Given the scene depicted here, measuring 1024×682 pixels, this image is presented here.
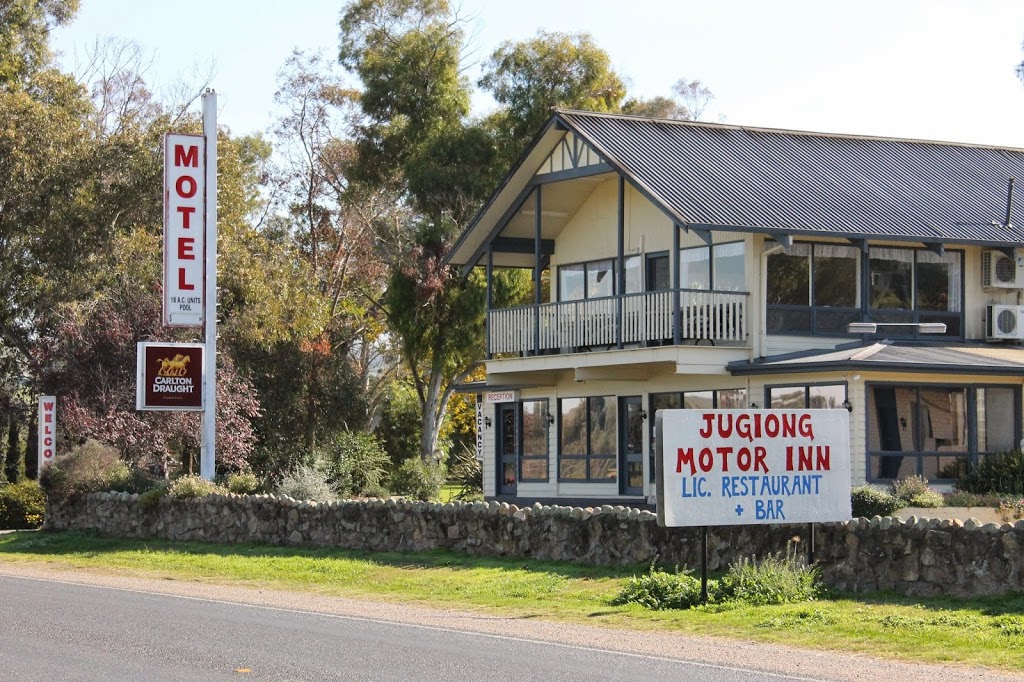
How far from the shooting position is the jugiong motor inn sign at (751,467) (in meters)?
16.2

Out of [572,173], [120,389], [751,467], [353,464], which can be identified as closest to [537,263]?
[572,173]

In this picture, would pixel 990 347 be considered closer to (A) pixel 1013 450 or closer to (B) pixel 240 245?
(A) pixel 1013 450

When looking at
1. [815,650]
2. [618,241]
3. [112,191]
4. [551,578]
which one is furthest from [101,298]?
[815,650]

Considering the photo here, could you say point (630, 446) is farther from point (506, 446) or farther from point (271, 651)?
point (271, 651)

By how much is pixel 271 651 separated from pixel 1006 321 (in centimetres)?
2044

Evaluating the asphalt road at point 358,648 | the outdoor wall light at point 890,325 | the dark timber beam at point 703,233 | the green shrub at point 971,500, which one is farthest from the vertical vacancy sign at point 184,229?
the green shrub at point 971,500

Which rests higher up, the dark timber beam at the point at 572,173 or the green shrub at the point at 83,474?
the dark timber beam at the point at 572,173

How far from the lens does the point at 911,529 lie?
16188 mm

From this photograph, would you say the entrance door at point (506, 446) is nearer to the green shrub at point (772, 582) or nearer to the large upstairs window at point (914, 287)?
the large upstairs window at point (914, 287)

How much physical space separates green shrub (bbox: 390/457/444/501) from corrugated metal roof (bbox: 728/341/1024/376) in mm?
10439

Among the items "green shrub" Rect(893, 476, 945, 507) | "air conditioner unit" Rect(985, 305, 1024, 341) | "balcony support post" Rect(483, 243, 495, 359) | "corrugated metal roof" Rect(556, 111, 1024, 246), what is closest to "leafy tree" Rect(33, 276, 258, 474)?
"balcony support post" Rect(483, 243, 495, 359)

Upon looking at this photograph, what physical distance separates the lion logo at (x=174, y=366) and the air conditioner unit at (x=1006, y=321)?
53.6 feet

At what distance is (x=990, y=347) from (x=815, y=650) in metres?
17.0

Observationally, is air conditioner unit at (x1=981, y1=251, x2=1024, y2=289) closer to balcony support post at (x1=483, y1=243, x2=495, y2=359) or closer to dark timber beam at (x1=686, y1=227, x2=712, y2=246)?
dark timber beam at (x1=686, y1=227, x2=712, y2=246)
